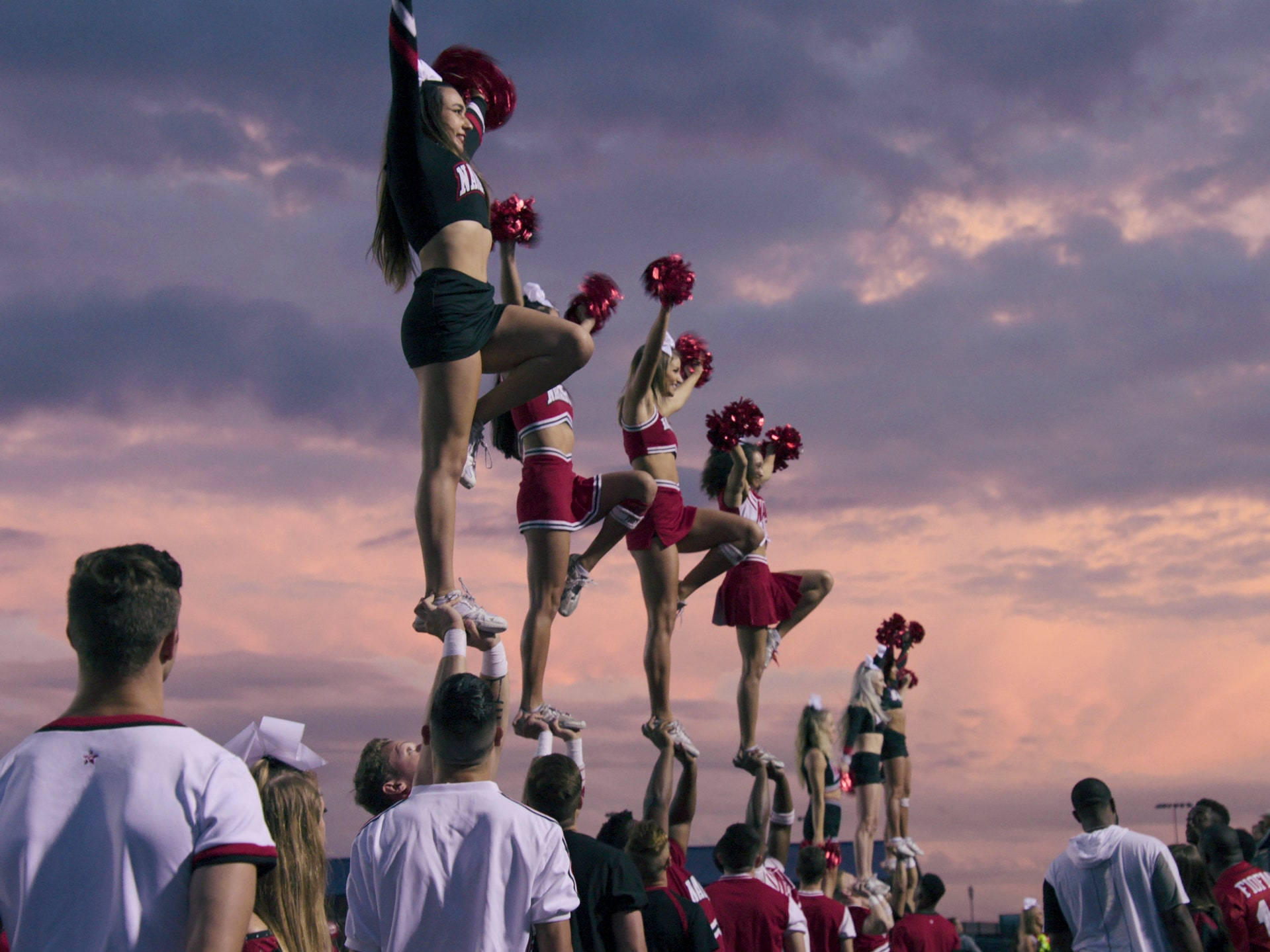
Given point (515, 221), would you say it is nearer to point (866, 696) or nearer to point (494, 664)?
point (494, 664)

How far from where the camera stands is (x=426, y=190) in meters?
5.58

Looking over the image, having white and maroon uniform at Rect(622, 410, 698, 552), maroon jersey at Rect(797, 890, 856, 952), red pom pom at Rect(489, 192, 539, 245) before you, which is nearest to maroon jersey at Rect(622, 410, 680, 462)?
white and maroon uniform at Rect(622, 410, 698, 552)

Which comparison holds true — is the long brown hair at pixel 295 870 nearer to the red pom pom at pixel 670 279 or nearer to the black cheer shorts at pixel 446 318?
the black cheer shorts at pixel 446 318

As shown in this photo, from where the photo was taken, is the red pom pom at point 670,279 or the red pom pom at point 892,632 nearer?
the red pom pom at point 670,279

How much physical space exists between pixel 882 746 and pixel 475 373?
1026 centimetres

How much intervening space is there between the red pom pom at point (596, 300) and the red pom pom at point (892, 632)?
299 inches

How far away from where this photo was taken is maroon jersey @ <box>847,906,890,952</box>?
10766 millimetres

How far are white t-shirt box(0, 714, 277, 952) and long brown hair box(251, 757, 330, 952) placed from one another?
2.05 ft

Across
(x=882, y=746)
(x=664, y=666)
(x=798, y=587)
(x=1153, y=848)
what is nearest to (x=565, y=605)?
(x=664, y=666)

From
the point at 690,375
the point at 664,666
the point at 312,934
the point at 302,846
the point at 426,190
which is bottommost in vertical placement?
the point at 312,934

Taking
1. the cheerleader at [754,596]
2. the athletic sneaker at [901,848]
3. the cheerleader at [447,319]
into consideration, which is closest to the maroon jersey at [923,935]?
the cheerleader at [754,596]

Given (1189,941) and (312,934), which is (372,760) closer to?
(312,934)

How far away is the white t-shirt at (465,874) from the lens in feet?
10.8

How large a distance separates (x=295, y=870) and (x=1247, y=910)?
5265 millimetres
